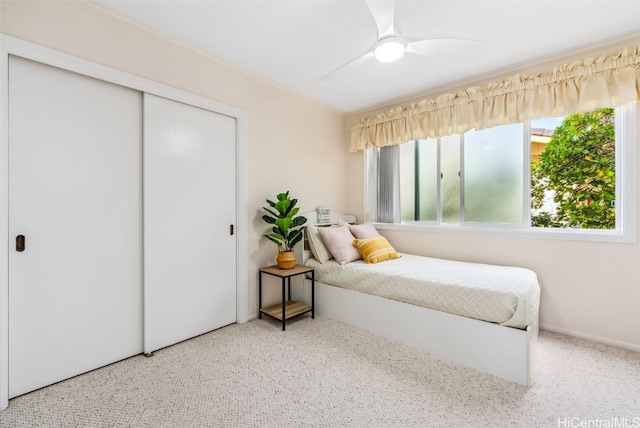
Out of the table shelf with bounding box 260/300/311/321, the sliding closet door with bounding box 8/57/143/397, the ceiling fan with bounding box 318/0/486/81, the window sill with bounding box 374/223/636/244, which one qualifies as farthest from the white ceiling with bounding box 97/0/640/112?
the table shelf with bounding box 260/300/311/321

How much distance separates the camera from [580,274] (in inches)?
98.6

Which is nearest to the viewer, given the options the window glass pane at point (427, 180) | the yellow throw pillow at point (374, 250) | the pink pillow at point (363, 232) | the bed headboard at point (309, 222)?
the yellow throw pillow at point (374, 250)

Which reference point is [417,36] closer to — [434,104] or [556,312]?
[434,104]

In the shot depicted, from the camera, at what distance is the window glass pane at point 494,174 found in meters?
2.89

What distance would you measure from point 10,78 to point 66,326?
61.5 inches

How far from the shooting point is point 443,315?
87.3 inches

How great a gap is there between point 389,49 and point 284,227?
1752 millimetres

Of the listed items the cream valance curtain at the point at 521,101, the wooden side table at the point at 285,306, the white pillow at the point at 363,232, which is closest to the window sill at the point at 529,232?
the white pillow at the point at 363,232

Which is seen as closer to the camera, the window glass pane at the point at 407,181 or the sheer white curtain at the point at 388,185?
the window glass pane at the point at 407,181

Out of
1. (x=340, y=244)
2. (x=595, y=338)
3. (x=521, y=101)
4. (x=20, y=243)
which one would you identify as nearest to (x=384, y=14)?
(x=521, y=101)

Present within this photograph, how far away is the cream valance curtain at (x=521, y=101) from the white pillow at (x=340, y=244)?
137 cm

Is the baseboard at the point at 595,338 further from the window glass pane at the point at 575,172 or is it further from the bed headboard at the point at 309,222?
the bed headboard at the point at 309,222

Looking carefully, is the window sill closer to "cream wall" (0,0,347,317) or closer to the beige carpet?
the beige carpet

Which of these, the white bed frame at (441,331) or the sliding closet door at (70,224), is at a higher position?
the sliding closet door at (70,224)
